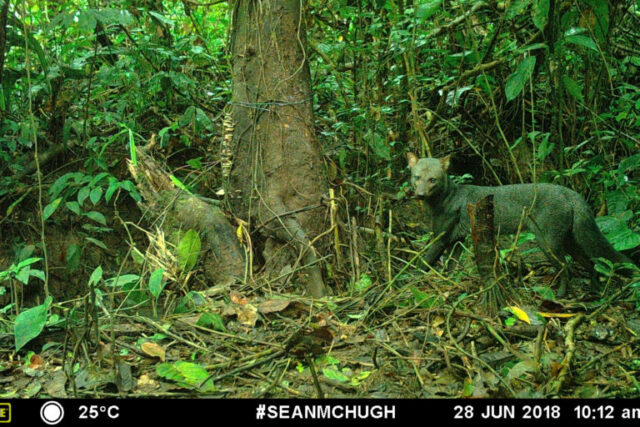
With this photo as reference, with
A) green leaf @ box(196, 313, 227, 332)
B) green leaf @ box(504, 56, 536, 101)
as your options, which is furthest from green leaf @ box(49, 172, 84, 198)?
green leaf @ box(504, 56, 536, 101)

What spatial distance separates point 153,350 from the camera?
331 centimetres

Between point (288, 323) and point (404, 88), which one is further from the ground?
point (404, 88)

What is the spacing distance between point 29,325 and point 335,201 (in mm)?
2225

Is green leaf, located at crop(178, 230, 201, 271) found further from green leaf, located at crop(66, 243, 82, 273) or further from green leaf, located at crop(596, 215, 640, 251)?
green leaf, located at crop(596, 215, 640, 251)

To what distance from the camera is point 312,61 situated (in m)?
6.89

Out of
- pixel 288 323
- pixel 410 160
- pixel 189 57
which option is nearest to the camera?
pixel 288 323

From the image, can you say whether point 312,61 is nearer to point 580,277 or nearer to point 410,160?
point 410,160

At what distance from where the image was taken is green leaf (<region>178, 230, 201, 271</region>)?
4.40 metres

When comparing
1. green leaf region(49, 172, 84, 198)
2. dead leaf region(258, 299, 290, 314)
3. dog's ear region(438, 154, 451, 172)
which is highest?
green leaf region(49, 172, 84, 198)

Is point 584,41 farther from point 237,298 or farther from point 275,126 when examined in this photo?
point 237,298

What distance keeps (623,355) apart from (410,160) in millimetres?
2468
